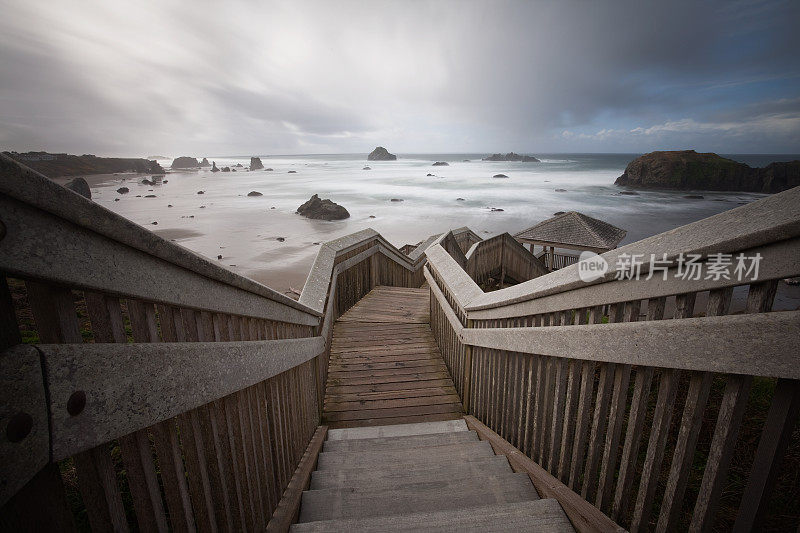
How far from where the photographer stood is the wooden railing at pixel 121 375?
2.22ft

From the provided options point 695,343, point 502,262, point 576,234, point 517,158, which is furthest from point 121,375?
point 517,158

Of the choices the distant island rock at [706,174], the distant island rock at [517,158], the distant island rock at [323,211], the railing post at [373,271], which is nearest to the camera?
the railing post at [373,271]

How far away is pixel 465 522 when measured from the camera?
181 cm

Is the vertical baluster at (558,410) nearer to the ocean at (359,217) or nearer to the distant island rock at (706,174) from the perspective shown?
the ocean at (359,217)

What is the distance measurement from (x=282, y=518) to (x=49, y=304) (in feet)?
5.69

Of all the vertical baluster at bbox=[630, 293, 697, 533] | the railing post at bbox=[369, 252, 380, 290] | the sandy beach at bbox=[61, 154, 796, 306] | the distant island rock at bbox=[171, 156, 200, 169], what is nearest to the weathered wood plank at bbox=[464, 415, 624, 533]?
the vertical baluster at bbox=[630, 293, 697, 533]

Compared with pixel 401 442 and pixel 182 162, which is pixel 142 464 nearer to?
pixel 401 442

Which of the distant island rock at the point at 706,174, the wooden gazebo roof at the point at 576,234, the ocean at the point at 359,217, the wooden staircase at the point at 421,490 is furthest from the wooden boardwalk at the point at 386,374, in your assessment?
the distant island rock at the point at 706,174

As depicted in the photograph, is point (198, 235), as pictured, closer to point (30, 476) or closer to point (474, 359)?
point (474, 359)

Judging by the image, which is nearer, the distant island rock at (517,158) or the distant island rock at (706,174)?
the distant island rock at (706,174)

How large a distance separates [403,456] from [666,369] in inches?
76.0

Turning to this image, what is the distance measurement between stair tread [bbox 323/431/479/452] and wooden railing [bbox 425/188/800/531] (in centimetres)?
41

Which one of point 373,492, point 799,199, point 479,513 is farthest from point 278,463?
point 799,199

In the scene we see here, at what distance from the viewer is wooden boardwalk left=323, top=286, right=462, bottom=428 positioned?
147 inches
